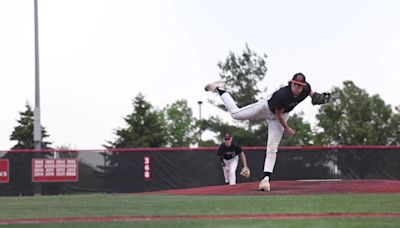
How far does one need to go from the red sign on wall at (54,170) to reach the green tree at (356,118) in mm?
39061

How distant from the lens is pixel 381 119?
6053 centimetres

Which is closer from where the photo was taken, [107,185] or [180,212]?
[180,212]

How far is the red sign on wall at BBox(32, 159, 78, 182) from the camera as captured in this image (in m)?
22.8

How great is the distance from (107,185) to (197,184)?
2.94m

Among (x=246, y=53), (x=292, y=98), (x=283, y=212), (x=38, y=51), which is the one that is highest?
(x=246, y=53)

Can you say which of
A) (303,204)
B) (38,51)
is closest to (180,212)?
(303,204)

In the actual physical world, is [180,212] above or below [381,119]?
below

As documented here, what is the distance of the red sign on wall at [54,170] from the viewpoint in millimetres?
22797

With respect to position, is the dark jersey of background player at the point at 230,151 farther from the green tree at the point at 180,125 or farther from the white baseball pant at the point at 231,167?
the green tree at the point at 180,125

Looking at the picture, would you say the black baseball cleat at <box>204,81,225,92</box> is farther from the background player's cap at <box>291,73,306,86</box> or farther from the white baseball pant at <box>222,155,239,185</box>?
the white baseball pant at <box>222,155,239,185</box>

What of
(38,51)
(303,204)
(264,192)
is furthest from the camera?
(38,51)

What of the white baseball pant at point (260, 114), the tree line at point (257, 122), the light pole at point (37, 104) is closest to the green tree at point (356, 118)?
the tree line at point (257, 122)

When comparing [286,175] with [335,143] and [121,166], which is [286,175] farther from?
[335,143]

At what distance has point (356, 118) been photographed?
6003 centimetres
